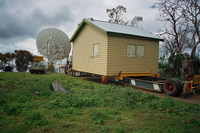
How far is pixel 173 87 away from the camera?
26.5ft

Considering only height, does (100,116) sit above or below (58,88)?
below

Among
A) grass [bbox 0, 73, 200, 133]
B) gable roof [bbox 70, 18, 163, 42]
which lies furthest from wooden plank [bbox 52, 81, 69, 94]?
gable roof [bbox 70, 18, 163, 42]

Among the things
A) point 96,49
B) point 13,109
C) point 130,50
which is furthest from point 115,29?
point 13,109

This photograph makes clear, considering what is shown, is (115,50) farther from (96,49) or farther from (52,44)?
(52,44)

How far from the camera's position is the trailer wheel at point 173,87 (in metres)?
7.93

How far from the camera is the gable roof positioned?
11469 mm

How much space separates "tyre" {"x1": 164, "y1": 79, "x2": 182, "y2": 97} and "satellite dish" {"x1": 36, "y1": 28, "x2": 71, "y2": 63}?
91.7ft

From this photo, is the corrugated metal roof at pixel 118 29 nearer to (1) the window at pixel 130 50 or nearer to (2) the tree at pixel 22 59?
(1) the window at pixel 130 50

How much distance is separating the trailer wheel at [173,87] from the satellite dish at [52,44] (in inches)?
1100

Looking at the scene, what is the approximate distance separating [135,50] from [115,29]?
2103mm

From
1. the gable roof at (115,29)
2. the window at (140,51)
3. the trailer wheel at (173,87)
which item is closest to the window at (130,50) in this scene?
the window at (140,51)

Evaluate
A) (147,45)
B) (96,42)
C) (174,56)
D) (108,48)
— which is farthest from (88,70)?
(174,56)

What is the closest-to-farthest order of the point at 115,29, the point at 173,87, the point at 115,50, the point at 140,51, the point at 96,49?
the point at 173,87
the point at 115,50
the point at 115,29
the point at 140,51
the point at 96,49

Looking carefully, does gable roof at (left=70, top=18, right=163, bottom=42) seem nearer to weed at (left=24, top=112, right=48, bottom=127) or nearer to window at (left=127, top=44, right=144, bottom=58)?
window at (left=127, top=44, right=144, bottom=58)
